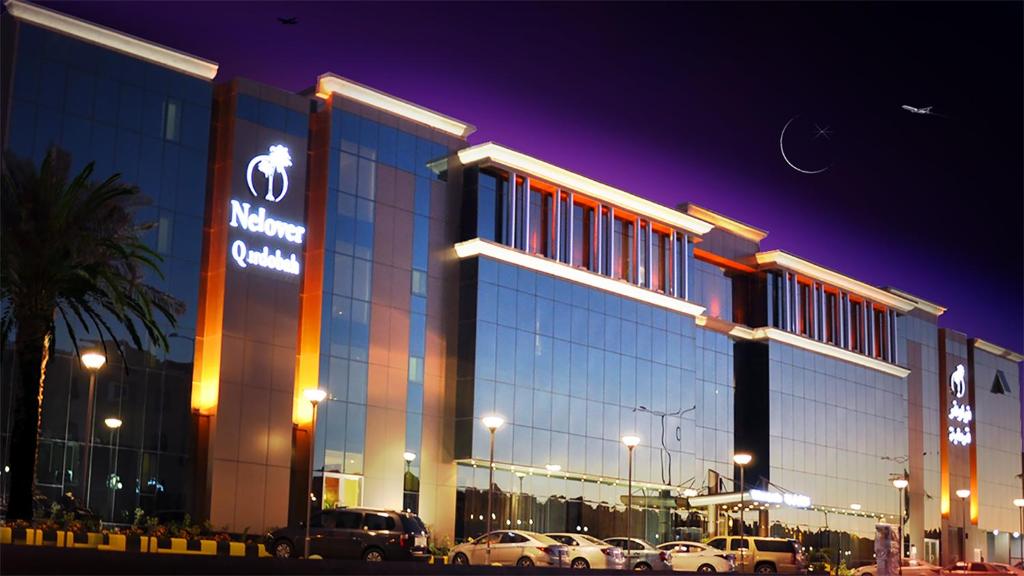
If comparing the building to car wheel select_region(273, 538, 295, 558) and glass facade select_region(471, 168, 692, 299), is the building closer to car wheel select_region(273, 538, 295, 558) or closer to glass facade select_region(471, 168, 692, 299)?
glass facade select_region(471, 168, 692, 299)

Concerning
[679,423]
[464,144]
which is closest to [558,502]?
[679,423]

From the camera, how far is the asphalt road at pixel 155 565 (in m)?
24.5

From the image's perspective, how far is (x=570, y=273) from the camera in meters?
67.1

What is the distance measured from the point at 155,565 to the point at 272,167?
31704 millimetres

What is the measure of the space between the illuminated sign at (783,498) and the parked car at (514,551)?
28233mm

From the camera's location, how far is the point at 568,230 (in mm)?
67562

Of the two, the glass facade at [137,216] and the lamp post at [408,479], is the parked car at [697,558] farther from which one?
the glass facade at [137,216]

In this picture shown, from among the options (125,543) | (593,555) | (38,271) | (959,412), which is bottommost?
(593,555)

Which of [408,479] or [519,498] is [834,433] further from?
[408,479]

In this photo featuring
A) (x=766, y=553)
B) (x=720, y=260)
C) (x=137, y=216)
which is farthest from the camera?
(x=720, y=260)

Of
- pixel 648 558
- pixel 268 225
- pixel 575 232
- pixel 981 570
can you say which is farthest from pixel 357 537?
pixel 981 570

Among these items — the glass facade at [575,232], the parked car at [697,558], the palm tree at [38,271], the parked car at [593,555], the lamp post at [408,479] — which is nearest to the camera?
the palm tree at [38,271]

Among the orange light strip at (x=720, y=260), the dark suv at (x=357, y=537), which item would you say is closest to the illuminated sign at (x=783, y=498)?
the orange light strip at (x=720, y=260)

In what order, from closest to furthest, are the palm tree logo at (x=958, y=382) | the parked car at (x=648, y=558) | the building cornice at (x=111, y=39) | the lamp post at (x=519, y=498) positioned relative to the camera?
the building cornice at (x=111, y=39)
the parked car at (x=648, y=558)
the lamp post at (x=519, y=498)
the palm tree logo at (x=958, y=382)
